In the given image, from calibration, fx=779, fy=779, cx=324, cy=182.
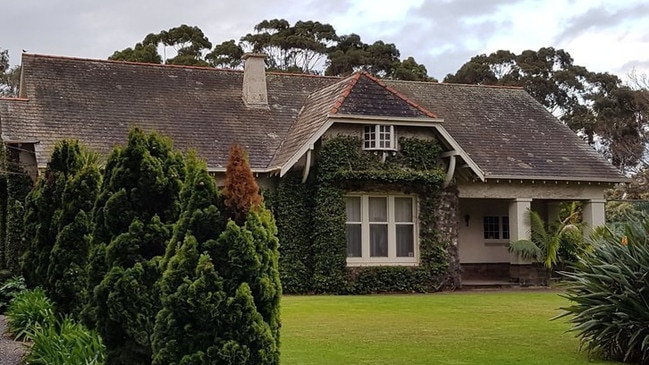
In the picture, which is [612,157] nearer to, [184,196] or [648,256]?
[648,256]

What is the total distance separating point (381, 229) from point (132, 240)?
15.1 m

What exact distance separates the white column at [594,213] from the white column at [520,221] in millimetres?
2439

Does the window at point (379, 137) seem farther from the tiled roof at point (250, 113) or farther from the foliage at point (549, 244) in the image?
the foliage at point (549, 244)

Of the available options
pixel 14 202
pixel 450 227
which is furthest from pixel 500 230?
pixel 14 202

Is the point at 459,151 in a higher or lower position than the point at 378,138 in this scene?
lower

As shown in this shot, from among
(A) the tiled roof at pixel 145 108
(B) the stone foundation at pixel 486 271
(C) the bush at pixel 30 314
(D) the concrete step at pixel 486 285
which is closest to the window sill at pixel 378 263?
(D) the concrete step at pixel 486 285

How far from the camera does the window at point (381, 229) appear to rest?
72.8ft

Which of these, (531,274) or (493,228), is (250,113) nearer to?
(493,228)

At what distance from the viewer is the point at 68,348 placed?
8.95 m

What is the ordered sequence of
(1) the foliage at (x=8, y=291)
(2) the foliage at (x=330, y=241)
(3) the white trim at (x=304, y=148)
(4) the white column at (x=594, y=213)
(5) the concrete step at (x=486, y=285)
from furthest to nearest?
(4) the white column at (x=594, y=213), (5) the concrete step at (x=486, y=285), (2) the foliage at (x=330, y=241), (3) the white trim at (x=304, y=148), (1) the foliage at (x=8, y=291)

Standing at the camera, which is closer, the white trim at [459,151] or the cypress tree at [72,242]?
the cypress tree at [72,242]

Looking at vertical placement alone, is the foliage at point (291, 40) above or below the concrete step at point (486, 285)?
above

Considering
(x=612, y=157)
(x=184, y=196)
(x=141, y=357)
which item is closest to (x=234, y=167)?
(x=184, y=196)

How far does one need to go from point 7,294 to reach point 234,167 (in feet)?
36.8
